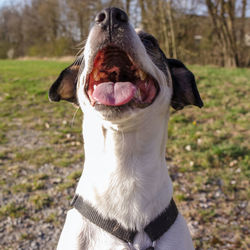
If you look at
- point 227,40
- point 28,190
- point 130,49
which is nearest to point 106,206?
point 130,49

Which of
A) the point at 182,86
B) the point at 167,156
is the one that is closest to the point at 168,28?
the point at 167,156

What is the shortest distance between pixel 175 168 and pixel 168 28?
9210mm

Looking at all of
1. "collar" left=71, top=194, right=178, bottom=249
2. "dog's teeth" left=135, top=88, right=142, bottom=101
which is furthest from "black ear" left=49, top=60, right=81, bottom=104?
"collar" left=71, top=194, right=178, bottom=249

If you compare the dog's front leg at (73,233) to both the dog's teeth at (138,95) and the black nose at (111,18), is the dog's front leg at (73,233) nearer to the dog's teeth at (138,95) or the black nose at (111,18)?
the dog's teeth at (138,95)

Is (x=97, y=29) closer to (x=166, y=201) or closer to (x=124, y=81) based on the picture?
(x=124, y=81)

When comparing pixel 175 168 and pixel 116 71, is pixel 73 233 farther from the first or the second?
pixel 175 168

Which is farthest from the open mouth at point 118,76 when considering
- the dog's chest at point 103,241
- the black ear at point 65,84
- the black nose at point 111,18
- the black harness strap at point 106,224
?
the dog's chest at point 103,241

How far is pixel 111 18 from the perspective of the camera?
6.37 ft

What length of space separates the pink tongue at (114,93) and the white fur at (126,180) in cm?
16

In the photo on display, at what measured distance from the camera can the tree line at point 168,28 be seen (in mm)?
11648

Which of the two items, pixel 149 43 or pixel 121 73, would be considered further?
pixel 149 43

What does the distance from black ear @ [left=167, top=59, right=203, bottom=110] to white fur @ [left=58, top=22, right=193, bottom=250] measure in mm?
326

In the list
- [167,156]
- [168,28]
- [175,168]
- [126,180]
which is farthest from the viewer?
[168,28]

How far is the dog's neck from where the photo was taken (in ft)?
7.16
